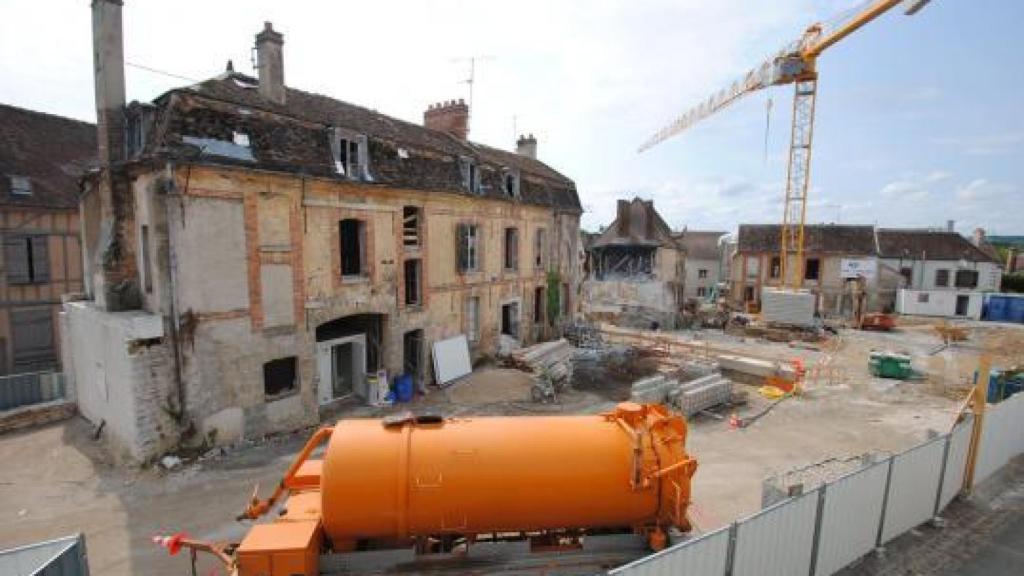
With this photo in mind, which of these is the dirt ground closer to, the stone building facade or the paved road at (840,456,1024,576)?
the paved road at (840,456,1024,576)

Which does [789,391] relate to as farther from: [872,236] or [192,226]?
[872,236]

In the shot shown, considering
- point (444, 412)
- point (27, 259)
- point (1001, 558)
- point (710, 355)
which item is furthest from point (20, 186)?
point (1001, 558)

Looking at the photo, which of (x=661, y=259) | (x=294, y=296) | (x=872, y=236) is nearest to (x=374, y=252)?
(x=294, y=296)

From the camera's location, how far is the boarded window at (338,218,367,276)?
15.6 meters

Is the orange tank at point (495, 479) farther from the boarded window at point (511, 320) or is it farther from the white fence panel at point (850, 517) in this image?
the boarded window at point (511, 320)

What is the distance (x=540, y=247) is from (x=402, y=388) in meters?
10.9

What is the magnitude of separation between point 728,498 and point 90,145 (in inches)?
1178

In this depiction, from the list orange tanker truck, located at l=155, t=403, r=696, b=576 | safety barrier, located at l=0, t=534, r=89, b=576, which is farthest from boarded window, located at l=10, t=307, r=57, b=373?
orange tanker truck, located at l=155, t=403, r=696, b=576

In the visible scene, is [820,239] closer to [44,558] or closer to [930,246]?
[930,246]

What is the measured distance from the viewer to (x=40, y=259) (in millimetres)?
20469

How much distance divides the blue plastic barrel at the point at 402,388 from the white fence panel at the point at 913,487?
Result: 42.4 ft

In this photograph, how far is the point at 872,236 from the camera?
4022 cm

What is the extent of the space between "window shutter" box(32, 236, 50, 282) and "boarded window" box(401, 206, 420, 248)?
15507 mm

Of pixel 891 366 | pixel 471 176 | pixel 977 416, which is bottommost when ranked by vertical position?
pixel 891 366
